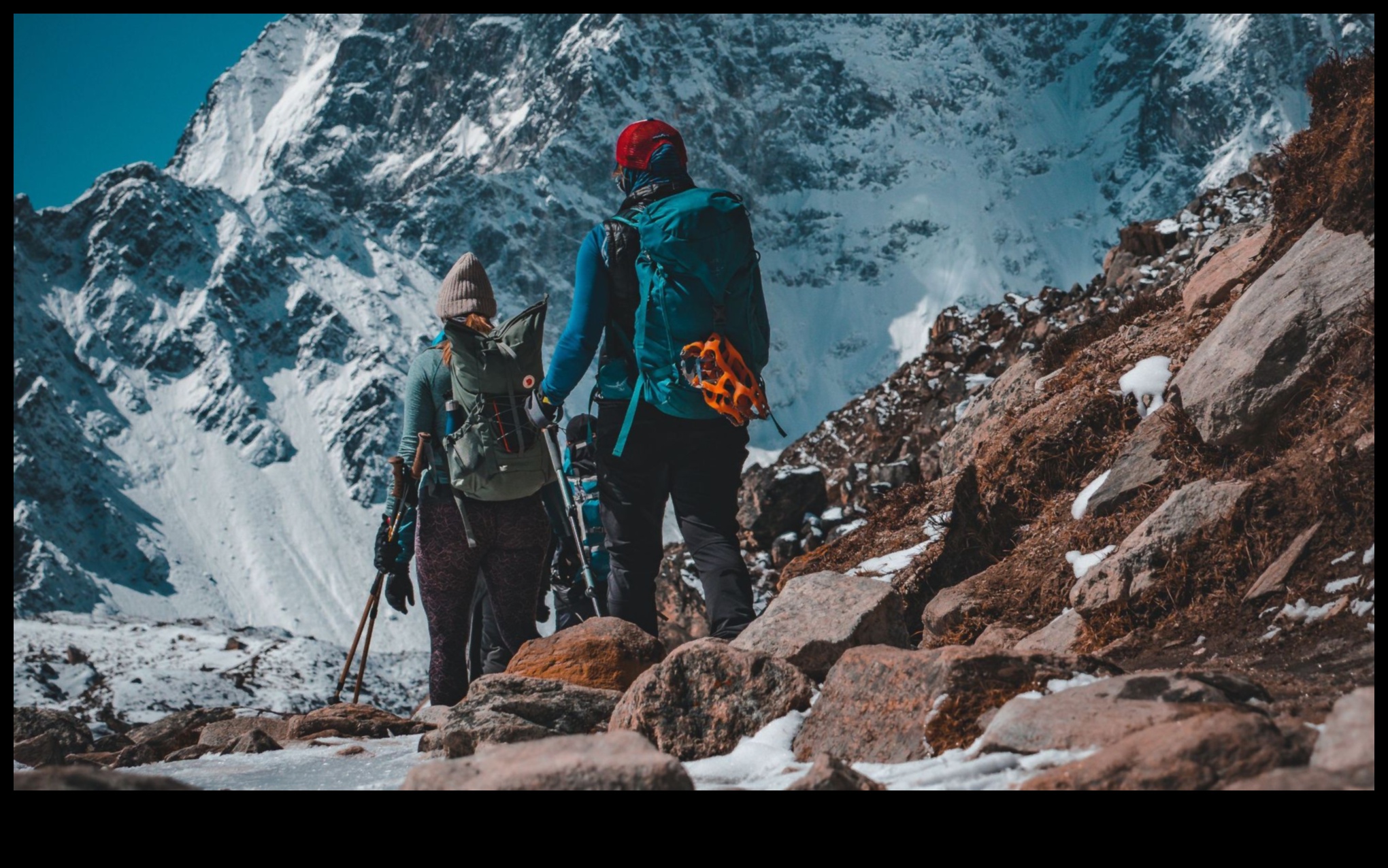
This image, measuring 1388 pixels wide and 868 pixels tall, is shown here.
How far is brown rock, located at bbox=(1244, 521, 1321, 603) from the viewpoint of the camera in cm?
465

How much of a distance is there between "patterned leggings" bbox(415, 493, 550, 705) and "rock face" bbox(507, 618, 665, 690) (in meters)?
1.00

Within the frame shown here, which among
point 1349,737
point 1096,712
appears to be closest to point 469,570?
point 1096,712

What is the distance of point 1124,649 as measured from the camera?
16.3 ft

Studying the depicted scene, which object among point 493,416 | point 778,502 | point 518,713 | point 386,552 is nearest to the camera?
point 518,713

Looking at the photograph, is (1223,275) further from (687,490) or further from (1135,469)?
(687,490)

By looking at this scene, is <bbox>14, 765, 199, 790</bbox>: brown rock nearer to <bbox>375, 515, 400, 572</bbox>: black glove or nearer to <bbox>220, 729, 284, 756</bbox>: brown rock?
<bbox>220, 729, 284, 756</bbox>: brown rock

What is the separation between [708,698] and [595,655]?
1.49 metres

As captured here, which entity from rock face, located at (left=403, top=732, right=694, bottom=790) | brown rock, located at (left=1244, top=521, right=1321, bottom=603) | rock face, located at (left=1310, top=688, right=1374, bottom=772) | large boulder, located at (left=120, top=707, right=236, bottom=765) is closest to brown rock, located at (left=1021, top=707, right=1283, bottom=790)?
rock face, located at (left=1310, top=688, right=1374, bottom=772)

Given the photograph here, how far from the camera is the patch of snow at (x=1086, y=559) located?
5.86 meters

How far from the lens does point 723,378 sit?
5.62 metres

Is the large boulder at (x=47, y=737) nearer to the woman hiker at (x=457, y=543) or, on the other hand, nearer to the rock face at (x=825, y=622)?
the woman hiker at (x=457, y=543)

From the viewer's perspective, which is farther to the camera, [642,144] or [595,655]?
[642,144]

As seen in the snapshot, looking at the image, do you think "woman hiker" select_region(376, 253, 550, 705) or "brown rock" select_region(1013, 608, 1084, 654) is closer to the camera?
"brown rock" select_region(1013, 608, 1084, 654)
